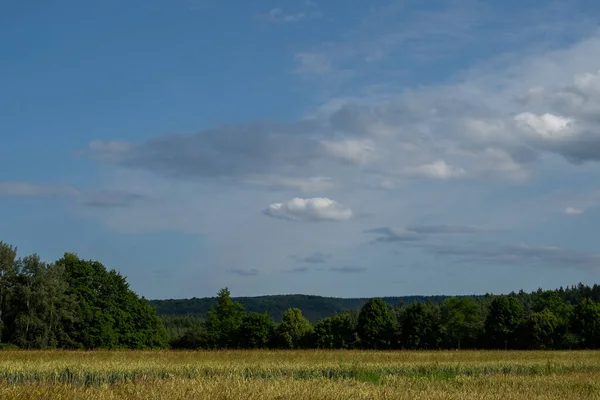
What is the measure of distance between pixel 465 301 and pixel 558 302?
11626mm

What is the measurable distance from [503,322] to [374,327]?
1562cm

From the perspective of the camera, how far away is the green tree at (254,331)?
90062 mm

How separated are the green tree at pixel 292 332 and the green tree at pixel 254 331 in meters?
2.96

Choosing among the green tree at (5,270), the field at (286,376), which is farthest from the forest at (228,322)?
the field at (286,376)

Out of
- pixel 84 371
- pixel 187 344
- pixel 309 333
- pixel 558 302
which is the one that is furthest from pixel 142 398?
pixel 187 344

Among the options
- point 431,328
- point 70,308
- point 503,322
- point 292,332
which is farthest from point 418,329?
point 70,308

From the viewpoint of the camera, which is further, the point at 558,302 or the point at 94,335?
the point at 558,302

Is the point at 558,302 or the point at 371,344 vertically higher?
the point at 558,302

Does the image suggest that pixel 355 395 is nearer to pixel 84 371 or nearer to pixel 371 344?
pixel 84 371

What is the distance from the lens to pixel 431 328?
81.1 metres

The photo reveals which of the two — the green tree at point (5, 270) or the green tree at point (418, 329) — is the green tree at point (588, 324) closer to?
the green tree at point (418, 329)

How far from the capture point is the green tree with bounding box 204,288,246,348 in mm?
90812

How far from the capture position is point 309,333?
98062 mm

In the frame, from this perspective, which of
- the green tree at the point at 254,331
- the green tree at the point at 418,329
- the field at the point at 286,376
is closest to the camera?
the field at the point at 286,376
